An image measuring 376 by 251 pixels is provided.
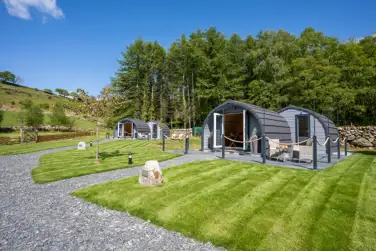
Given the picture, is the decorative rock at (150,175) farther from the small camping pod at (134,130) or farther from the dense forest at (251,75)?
the small camping pod at (134,130)

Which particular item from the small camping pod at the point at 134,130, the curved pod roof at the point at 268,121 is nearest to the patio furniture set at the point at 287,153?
the curved pod roof at the point at 268,121

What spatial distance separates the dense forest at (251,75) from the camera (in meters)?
21.2

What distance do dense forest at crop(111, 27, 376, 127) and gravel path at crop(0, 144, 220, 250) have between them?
21.3 feet

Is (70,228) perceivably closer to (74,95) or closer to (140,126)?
(74,95)

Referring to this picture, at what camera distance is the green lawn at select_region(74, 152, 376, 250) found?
2812 mm

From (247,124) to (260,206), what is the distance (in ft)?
27.8

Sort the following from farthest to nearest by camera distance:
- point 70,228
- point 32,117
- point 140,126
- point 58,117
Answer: point 58,117 < point 32,117 < point 140,126 < point 70,228

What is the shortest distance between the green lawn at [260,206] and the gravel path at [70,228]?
9.9 inches

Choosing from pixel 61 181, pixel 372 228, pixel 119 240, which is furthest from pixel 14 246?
pixel 372 228

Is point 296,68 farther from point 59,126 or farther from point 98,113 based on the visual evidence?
point 59,126

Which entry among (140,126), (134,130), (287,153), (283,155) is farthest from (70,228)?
(134,130)

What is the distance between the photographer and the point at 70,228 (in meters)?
3.22

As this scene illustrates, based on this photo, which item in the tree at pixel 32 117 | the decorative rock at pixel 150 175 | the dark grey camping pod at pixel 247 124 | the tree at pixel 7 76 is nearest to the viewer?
the decorative rock at pixel 150 175

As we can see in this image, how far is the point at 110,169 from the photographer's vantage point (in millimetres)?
7492
